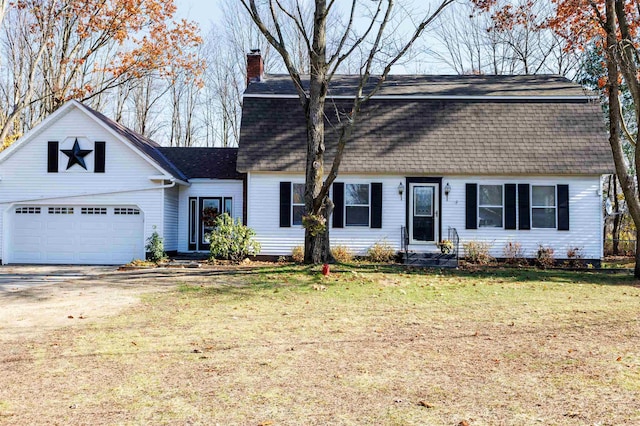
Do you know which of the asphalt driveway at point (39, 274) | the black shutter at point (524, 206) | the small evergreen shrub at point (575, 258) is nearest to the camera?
the asphalt driveway at point (39, 274)

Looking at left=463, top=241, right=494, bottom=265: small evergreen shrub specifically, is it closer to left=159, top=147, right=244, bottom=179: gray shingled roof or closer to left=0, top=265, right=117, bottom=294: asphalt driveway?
left=159, top=147, right=244, bottom=179: gray shingled roof

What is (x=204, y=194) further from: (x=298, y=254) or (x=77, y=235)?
(x=298, y=254)

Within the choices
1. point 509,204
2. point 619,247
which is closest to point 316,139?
point 509,204

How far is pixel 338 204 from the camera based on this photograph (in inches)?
734

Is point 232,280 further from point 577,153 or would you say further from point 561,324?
point 577,153

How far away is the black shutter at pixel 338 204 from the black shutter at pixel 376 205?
1035 millimetres

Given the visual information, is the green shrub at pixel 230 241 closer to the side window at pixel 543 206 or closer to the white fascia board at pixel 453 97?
the white fascia board at pixel 453 97

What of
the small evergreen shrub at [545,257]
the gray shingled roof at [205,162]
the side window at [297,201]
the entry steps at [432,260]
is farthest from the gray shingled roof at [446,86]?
the entry steps at [432,260]

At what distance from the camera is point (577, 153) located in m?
18.3

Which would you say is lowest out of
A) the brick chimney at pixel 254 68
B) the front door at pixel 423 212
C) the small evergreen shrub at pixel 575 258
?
the small evergreen shrub at pixel 575 258

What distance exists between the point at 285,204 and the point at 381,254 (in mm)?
3698

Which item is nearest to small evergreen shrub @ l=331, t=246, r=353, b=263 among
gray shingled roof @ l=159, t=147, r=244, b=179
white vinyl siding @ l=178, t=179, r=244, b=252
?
white vinyl siding @ l=178, t=179, r=244, b=252

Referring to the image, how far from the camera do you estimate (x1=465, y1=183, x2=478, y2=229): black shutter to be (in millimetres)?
18484

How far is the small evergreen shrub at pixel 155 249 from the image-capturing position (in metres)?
17.9
